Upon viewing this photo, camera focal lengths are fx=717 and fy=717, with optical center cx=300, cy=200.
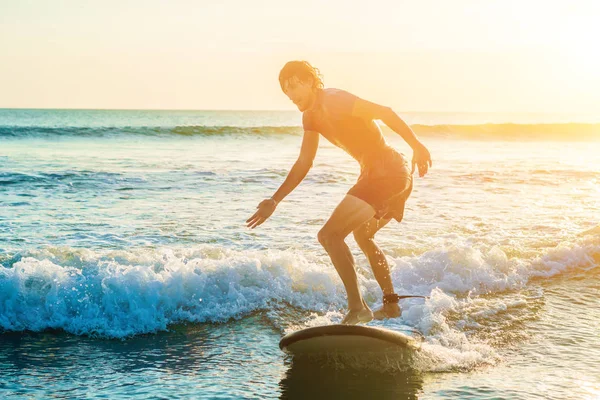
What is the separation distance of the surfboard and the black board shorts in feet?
3.10

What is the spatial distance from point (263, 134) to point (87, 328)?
36.9 meters

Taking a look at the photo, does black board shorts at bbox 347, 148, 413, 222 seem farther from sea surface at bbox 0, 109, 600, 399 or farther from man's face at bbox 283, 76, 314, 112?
sea surface at bbox 0, 109, 600, 399

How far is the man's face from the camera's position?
5527mm

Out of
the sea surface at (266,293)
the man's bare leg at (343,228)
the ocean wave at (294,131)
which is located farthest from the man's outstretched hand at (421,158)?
the ocean wave at (294,131)

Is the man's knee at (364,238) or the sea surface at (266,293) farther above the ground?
the man's knee at (364,238)

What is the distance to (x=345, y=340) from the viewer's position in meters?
5.79

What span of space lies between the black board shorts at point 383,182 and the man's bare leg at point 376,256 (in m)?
0.27

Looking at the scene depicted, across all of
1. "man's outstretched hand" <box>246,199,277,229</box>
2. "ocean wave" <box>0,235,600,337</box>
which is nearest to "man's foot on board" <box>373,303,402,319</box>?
"ocean wave" <box>0,235,600,337</box>

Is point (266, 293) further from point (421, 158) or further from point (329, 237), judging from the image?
point (421, 158)

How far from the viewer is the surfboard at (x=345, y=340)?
5723 millimetres

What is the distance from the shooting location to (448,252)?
9875 mm

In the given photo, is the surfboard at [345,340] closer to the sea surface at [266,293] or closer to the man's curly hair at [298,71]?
the sea surface at [266,293]

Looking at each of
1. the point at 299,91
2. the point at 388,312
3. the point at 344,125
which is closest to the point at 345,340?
the point at 388,312

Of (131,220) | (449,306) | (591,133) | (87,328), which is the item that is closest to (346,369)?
(449,306)
